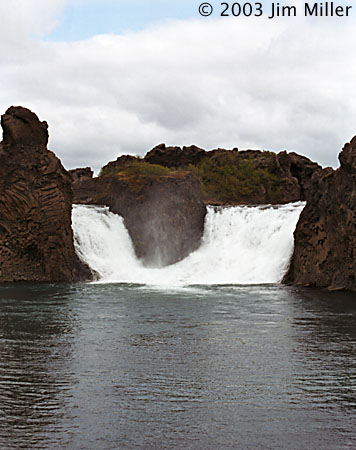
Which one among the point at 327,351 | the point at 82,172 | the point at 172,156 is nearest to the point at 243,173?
the point at 172,156

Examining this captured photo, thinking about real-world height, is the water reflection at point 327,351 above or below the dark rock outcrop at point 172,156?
below

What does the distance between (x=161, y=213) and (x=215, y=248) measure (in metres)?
5.57

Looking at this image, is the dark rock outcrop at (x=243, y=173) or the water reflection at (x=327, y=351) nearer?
the water reflection at (x=327, y=351)

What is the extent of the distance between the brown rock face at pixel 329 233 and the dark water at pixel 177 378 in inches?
390

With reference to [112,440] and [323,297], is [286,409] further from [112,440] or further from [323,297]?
[323,297]

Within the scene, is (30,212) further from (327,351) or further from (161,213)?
(327,351)

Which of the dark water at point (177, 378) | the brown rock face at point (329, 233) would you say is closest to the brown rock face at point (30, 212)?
the brown rock face at point (329, 233)

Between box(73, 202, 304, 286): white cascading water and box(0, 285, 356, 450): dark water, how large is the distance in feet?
58.2

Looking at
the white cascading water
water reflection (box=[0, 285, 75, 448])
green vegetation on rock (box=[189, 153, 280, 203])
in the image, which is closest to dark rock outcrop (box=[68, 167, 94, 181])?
green vegetation on rock (box=[189, 153, 280, 203])

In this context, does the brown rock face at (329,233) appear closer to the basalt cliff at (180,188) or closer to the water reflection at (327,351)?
the water reflection at (327,351)

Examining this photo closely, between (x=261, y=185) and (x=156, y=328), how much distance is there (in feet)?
205

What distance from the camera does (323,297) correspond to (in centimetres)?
2842

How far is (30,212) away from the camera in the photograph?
3841 cm

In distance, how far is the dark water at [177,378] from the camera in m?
8.52
